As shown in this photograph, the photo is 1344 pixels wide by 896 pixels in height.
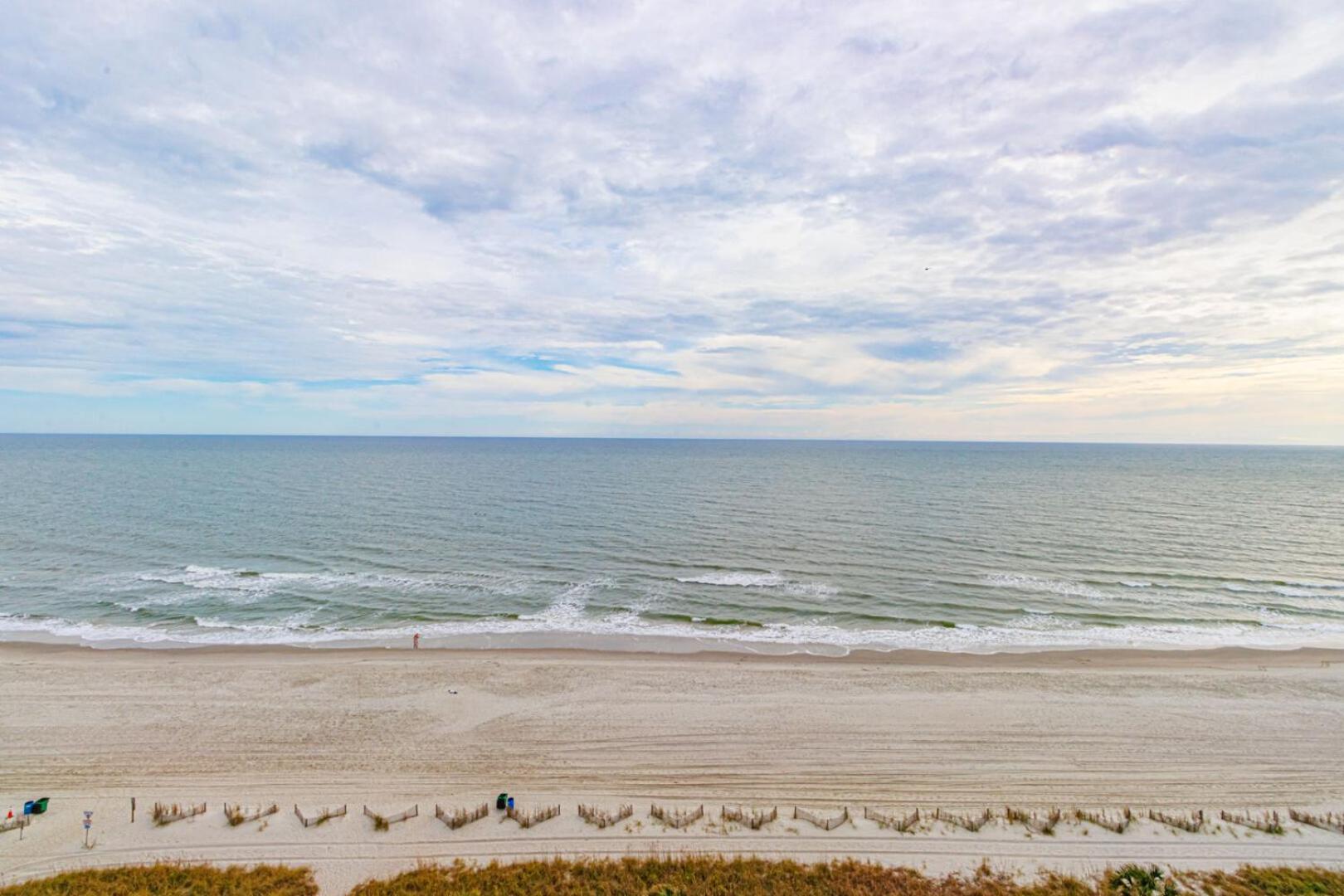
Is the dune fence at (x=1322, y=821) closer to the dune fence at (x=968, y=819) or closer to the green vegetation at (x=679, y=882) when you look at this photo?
the green vegetation at (x=679, y=882)

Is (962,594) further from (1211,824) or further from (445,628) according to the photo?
(445,628)

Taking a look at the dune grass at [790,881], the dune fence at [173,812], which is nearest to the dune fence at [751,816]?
the dune grass at [790,881]

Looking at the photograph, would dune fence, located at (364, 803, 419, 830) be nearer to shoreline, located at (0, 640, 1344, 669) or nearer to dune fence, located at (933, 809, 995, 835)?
shoreline, located at (0, 640, 1344, 669)

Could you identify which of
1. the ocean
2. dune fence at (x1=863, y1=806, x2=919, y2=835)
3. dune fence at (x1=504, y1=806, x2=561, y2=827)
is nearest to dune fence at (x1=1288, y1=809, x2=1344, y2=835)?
dune fence at (x1=863, y1=806, x2=919, y2=835)

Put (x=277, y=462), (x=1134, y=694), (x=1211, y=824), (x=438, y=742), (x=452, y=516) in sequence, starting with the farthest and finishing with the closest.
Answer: (x=277, y=462), (x=452, y=516), (x=1134, y=694), (x=438, y=742), (x=1211, y=824)

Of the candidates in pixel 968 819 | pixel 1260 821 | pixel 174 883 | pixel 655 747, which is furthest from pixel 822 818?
pixel 174 883

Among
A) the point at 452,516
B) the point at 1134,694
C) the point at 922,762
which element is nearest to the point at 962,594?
the point at 1134,694
